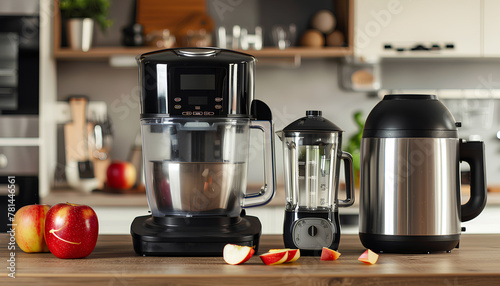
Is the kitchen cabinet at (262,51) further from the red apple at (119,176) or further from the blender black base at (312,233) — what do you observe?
the blender black base at (312,233)

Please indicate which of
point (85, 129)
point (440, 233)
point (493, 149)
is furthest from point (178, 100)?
point (493, 149)

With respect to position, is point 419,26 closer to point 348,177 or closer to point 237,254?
point 348,177

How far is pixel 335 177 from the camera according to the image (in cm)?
108

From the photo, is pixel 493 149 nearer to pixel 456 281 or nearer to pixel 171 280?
pixel 456 281

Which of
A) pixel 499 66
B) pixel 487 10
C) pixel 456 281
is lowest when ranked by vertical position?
pixel 456 281

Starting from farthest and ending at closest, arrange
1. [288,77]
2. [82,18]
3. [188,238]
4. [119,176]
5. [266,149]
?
[288,77] → [82,18] → [119,176] → [266,149] → [188,238]

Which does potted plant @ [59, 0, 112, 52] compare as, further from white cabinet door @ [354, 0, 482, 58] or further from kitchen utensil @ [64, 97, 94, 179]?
white cabinet door @ [354, 0, 482, 58]

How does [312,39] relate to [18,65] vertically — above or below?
above

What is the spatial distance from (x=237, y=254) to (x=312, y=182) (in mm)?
212

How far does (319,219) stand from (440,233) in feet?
0.73

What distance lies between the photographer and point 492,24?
2.69 meters

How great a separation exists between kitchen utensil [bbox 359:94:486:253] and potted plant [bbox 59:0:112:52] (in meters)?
2.05

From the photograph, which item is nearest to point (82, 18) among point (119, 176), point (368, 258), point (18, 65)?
point (18, 65)

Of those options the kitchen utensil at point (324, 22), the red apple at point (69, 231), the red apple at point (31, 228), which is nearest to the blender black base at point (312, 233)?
the red apple at point (69, 231)
